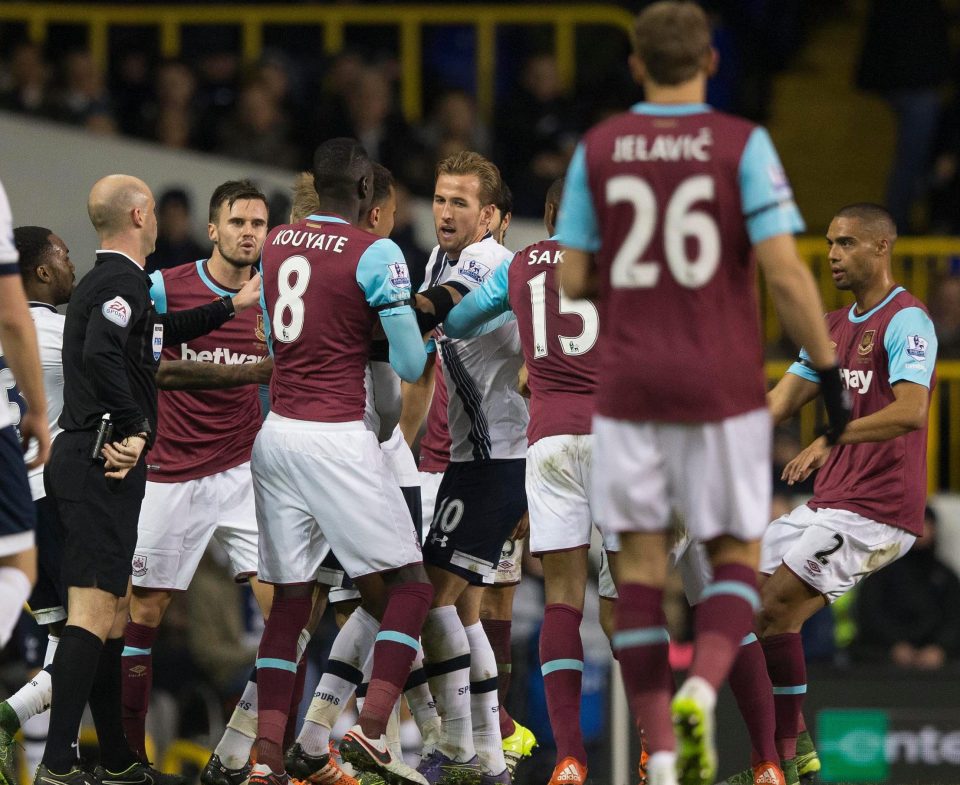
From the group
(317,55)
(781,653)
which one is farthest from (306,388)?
(317,55)

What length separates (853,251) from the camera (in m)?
7.40

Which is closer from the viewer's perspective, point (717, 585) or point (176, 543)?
point (717, 585)

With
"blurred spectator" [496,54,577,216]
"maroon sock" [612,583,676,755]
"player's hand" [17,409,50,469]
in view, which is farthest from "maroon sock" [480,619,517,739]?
"blurred spectator" [496,54,577,216]

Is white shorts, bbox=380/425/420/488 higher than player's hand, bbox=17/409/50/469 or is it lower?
lower

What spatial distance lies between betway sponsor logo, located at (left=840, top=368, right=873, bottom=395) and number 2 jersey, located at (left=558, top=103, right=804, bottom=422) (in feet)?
6.85

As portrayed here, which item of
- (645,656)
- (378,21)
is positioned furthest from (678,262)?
(378,21)

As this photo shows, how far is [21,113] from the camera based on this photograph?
13.4 m

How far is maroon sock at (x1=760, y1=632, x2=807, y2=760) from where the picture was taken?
7195 millimetres

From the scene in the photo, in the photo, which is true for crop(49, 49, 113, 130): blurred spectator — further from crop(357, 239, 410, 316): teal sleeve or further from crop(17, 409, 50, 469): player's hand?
crop(17, 409, 50, 469): player's hand

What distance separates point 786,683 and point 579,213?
2743mm

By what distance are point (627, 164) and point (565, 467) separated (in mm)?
1918

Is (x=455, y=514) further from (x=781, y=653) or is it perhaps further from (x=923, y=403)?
(x=923, y=403)

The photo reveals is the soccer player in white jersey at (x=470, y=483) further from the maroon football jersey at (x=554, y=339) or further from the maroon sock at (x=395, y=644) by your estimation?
the maroon sock at (x=395, y=644)

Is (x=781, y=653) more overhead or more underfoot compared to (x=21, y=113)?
more underfoot
